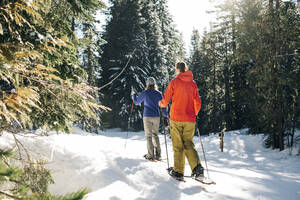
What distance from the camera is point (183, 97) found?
5070 millimetres

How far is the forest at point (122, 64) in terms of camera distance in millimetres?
2629

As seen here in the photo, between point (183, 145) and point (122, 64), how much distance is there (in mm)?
20684

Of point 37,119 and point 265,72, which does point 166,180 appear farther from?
point 265,72

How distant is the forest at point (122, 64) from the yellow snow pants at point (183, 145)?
5.69 ft

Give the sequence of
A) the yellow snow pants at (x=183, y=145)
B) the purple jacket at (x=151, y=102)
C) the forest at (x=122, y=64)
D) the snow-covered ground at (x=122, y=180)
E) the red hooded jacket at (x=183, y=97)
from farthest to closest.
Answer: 1. the purple jacket at (x=151, y=102)
2. the red hooded jacket at (x=183, y=97)
3. the yellow snow pants at (x=183, y=145)
4. the snow-covered ground at (x=122, y=180)
5. the forest at (x=122, y=64)

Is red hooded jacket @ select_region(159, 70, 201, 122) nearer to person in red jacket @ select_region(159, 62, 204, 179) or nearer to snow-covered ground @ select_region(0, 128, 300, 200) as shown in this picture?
person in red jacket @ select_region(159, 62, 204, 179)

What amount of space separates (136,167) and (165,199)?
138 cm

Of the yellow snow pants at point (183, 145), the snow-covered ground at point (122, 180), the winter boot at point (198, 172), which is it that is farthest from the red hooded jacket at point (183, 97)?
the snow-covered ground at point (122, 180)

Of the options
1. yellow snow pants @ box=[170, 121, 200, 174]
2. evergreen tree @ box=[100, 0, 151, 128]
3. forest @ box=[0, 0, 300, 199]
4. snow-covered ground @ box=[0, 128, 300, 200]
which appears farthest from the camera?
evergreen tree @ box=[100, 0, 151, 128]

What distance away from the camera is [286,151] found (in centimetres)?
1027

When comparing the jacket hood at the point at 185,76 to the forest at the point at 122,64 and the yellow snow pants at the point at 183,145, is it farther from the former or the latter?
the forest at the point at 122,64

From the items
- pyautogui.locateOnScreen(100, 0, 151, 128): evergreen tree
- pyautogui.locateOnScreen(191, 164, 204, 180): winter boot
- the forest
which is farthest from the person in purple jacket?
pyautogui.locateOnScreen(100, 0, 151, 128): evergreen tree

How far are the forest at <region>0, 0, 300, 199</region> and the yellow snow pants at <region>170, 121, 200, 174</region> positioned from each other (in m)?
1.73

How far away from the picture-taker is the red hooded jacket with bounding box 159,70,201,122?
505 centimetres
